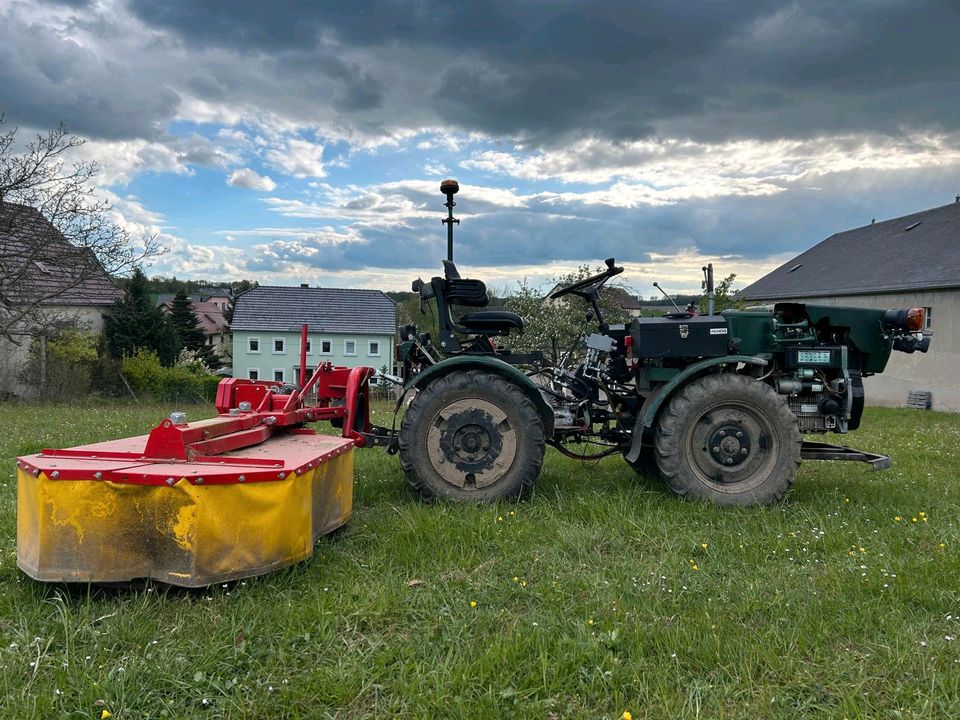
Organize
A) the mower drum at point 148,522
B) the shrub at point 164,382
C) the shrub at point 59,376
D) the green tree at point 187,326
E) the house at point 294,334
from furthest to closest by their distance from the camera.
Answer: the green tree at point 187,326 → the house at point 294,334 → the shrub at point 164,382 → the shrub at point 59,376 → the mower drum at point 148,522

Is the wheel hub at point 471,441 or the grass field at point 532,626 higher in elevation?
the wheel hub at point 471,441

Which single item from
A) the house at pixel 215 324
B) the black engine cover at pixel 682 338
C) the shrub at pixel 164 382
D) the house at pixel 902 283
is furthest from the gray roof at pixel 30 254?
the house at pixel 215 324

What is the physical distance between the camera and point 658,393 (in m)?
4.90

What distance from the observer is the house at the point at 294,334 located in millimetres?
44500

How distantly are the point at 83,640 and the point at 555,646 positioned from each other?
6.39 feet

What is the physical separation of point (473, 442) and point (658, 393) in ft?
4.45

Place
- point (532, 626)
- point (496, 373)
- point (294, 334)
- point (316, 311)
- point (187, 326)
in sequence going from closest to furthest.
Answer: point (532, 626), point (496, 373), point (294, 334), point (316, 311), point (187, 326)

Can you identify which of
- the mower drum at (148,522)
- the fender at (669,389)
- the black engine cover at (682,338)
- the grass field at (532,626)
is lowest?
the grass field at (532,626)

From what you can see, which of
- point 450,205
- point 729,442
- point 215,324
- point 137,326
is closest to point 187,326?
point 137,326

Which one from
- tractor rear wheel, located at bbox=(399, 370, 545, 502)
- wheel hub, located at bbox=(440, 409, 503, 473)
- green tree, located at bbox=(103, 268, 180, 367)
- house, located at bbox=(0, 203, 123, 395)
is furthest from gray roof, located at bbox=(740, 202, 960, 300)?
green tree, located at bbox=(103, 268, 180, 367)

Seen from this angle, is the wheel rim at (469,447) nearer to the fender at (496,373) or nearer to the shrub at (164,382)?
the fender at (496,373)

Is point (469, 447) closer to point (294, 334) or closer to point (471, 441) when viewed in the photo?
point (471, 441)

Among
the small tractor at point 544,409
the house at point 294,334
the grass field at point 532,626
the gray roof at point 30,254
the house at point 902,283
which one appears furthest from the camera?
the house at point 294,334

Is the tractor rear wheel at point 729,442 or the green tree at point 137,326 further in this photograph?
the green tree at point 137,326
